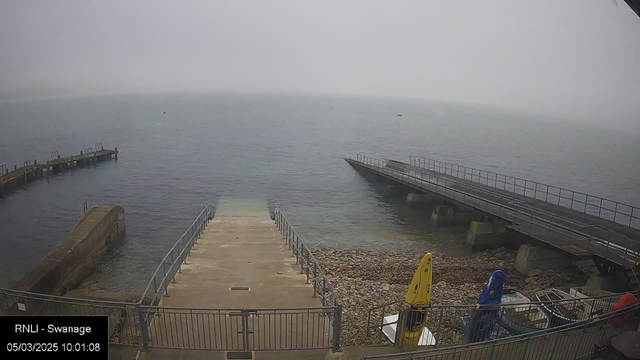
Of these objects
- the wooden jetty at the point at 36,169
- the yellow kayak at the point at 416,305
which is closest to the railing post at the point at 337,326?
the yellow kayak at the point at 416,305

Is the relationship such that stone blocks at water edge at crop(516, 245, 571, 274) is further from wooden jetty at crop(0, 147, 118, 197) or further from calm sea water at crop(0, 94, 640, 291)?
wooden jetty at crop(0, 147, 118, 197)

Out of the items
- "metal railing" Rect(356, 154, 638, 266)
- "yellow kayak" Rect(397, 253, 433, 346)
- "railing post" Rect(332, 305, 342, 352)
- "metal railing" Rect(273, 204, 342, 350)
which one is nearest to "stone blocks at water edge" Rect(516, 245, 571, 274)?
"metal railing" Rect(356, 154, 638, 266)

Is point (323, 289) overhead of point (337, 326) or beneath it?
beneath

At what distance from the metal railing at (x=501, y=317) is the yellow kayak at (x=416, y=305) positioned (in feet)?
0.46

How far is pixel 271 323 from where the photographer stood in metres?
8.54

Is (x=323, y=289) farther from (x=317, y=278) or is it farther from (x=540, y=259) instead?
(x=540, y=259)

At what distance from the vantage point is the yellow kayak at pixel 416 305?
823cm

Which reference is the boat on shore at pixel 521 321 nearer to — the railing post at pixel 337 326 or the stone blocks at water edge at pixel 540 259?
the railing post at pixel 337 326

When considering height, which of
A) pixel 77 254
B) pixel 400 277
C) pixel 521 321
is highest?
pixel 521 321

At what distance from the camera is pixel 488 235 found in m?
24.5

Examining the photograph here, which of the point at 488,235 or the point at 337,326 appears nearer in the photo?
the point at 337,326

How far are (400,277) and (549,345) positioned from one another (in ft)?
37.2

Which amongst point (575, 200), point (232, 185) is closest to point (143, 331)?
point (575, 200)

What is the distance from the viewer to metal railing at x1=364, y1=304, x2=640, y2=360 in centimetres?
669
